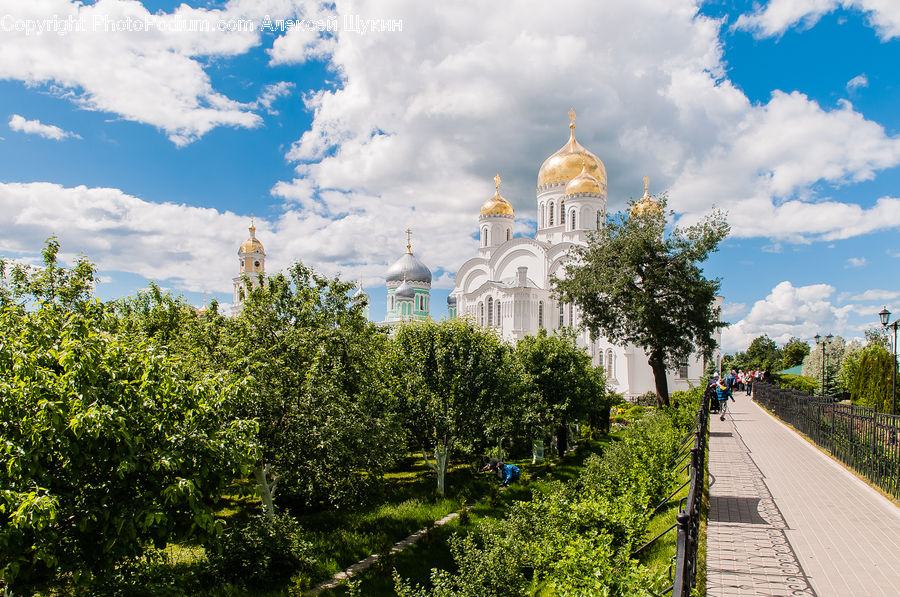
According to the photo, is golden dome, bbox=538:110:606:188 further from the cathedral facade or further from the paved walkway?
the paved walkway

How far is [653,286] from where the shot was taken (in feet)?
74.2

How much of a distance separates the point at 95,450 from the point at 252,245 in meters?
58.3

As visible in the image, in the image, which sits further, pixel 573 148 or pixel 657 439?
pixel 573 148

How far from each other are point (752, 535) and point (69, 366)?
28.4 feet

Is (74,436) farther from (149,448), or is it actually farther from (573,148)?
(573,148)

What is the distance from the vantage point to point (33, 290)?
1033 centimetres

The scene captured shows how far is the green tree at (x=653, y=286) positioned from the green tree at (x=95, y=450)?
731 inches

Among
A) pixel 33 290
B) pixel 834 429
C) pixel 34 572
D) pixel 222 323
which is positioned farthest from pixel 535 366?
pixel 34 572

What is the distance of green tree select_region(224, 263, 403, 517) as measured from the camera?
33.7ft

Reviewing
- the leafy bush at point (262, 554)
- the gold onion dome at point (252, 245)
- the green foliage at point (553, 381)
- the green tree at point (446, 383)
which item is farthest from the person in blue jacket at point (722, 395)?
the gold onion dome at point (252, 245)

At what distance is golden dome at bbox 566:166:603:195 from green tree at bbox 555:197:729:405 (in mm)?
16680

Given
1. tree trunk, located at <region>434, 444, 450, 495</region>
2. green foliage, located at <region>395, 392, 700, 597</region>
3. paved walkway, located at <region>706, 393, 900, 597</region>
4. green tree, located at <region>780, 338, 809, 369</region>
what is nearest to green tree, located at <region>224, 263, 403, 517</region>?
tree trunk, located at <region>434, 444, 450, 495</region>

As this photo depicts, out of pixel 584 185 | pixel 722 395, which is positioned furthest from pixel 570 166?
pixel 722 395

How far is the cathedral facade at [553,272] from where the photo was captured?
120 feet
